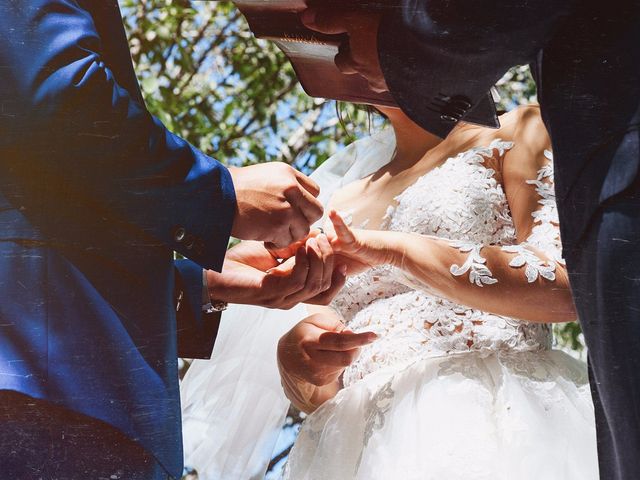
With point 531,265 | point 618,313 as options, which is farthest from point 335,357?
point 618,313

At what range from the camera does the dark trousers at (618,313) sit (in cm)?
75

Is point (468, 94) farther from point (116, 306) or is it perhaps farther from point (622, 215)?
point (116, 306)

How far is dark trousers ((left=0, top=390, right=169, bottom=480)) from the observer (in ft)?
2.91

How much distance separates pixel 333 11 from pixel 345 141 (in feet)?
1.45

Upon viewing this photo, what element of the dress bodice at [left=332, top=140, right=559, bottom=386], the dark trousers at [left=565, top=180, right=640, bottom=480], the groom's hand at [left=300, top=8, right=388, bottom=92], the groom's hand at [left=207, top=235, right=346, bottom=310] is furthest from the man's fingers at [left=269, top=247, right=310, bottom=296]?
the dark trousers at [left=565, top=180, right=640, bottom=480]


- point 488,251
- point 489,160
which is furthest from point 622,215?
point 489,160

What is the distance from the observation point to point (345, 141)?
1.47 meters

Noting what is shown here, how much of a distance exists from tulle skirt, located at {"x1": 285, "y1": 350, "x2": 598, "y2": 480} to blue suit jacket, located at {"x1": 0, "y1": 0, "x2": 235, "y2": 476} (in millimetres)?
229

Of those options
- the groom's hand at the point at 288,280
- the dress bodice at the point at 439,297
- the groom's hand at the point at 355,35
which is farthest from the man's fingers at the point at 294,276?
the groom's hand at the point at 355,35

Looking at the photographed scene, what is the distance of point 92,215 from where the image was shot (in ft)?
3.18

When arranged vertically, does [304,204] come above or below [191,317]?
above

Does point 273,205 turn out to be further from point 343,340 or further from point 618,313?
point 618,313

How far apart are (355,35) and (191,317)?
36 centimetres

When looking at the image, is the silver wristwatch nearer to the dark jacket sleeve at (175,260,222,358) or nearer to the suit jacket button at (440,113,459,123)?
the dark jacket sleeve at (175,260,222,358)
